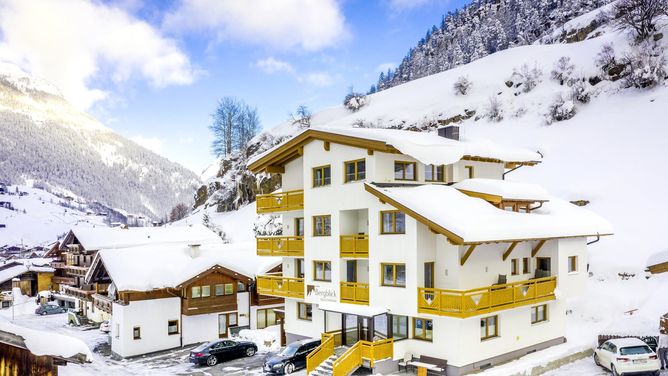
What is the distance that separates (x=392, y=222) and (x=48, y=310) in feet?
173

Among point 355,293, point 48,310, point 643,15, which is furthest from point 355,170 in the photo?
point 643,15

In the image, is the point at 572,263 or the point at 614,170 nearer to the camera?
the point at 572,263

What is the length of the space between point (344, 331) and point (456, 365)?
6.57m

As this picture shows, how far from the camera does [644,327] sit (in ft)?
93.3

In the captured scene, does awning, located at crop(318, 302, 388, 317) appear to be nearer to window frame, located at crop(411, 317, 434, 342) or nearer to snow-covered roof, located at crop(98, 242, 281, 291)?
window frame, located at crop(411, 317, 434, 342)

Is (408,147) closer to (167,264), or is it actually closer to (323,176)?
(323,176)

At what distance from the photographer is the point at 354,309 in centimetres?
2584

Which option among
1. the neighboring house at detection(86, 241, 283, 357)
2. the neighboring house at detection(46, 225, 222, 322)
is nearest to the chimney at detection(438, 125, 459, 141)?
the neighboring house at detection(86, 241, 283, 357)

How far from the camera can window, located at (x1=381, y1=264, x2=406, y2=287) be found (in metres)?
25.2

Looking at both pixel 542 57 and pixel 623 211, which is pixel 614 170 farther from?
pixel 542 57

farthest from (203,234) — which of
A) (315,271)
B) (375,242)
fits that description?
(375,242)

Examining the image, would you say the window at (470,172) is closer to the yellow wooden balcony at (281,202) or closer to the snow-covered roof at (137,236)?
the yellow wooden balcony at (281,202)

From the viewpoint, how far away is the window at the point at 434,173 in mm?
28812

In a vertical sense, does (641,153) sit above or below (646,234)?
above
